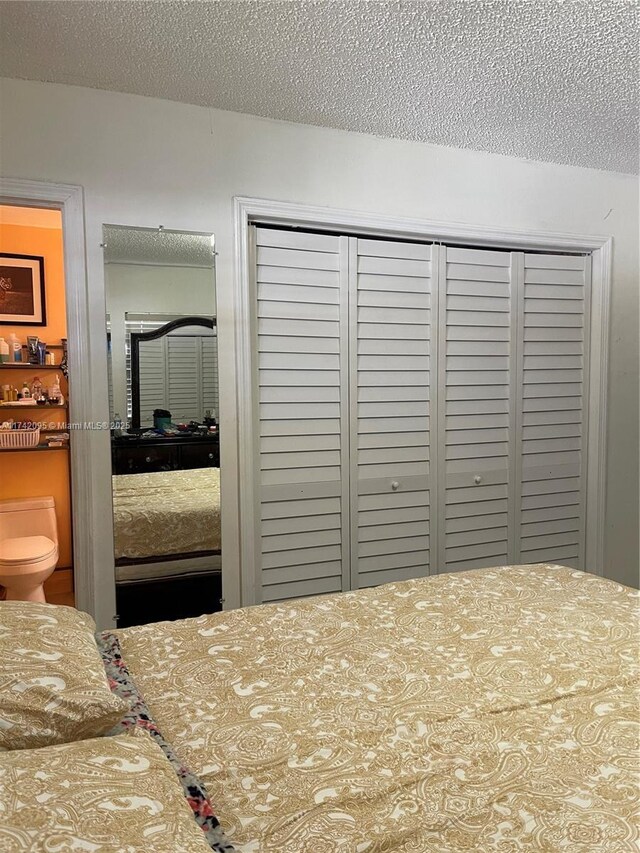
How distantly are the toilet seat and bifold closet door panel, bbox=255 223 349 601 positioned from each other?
1241 mm

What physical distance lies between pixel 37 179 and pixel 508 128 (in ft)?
6.47

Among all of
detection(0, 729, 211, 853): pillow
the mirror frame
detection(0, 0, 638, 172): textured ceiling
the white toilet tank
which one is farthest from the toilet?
detection(0, 729, 211, 853): pillow

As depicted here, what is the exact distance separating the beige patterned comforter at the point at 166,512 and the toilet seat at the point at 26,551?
93 cm

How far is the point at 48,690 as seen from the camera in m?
1.02

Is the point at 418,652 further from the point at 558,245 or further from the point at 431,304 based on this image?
the point at 558,245

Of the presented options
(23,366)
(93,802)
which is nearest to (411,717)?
(93,802)

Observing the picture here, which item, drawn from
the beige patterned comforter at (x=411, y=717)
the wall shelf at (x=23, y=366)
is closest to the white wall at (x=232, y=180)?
the beige patterned comforter at (x=411, y=717)

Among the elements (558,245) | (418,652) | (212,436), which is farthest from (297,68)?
(418,652)

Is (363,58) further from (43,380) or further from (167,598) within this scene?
(43,380)

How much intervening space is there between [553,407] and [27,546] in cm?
292

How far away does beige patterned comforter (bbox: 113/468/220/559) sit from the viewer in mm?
2383

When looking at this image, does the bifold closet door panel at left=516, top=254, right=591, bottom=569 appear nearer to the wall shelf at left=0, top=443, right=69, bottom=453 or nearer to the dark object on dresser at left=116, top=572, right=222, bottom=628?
the dark object on dresser at left=116, top=572, right=222, bottom=628

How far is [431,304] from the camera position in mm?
2912

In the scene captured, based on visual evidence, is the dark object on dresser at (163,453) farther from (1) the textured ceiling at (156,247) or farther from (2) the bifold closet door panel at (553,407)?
(2) the bifold closet door panel at (553,407)
